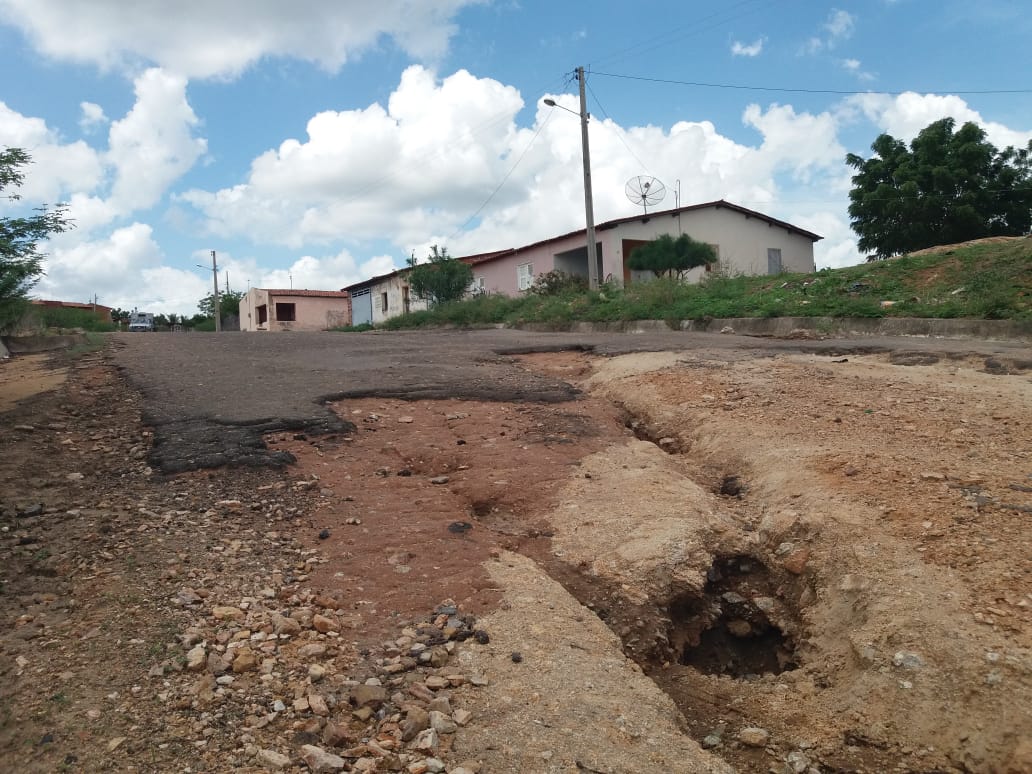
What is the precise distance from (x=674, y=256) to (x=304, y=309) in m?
24.9

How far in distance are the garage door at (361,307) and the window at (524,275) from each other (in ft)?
34.9

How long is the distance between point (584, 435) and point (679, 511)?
4.17 ft

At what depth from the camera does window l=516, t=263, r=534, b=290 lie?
86.5 ft

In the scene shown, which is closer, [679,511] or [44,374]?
[679,511]

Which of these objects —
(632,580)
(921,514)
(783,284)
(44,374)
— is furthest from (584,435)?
(783,284)

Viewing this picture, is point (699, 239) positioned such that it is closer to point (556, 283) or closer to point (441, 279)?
point (556, 283)

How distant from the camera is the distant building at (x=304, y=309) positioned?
1508 inches

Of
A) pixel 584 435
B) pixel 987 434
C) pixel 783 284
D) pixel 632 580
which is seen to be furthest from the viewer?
pixel 783 284

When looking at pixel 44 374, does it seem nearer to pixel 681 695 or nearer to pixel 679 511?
pixel 679 511

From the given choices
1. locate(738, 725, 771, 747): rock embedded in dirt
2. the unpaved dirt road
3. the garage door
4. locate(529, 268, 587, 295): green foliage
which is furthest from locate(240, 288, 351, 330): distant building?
locate(738, 725, 771, 747): rock embedded in dirt

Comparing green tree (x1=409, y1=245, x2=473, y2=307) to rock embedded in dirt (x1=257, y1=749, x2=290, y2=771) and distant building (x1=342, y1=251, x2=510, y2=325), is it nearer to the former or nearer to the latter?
distant building (x1=342, y1=251, x2=510, y2=325)

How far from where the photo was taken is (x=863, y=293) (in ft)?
36.2

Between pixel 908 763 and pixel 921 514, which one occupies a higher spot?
pixel 921 514

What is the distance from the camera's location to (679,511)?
3.68 meters
